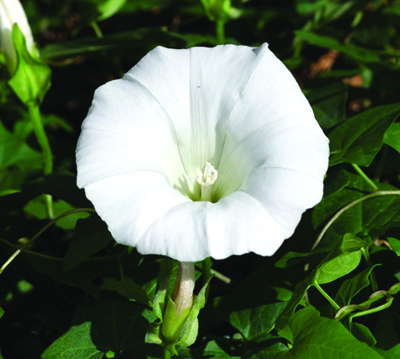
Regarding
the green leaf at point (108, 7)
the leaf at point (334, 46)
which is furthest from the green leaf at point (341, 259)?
the green leaf at point (108, 7)

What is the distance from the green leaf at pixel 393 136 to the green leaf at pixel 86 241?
60 cm

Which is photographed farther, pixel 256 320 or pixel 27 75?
pixel 27 75

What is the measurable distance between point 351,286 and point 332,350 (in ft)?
0.55

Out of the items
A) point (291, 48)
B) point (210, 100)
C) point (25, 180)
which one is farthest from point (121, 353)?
point (291, 48)

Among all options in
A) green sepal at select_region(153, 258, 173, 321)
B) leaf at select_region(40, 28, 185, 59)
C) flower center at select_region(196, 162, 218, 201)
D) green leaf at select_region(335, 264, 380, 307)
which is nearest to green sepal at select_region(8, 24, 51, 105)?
leaf at select_region(40, 28, 185, 59)

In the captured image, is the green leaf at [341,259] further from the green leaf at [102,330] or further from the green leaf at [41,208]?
the green leaf at [41,208]

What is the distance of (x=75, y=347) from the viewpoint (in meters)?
1.08

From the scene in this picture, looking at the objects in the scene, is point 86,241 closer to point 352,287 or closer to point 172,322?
point 172,322

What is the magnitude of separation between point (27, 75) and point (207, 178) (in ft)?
2.08

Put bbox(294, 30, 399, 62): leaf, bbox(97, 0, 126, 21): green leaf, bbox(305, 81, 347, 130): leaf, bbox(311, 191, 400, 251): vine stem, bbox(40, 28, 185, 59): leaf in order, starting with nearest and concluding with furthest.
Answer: bbox(311, 191, 400, 251): vine stem → bbox(305, 81, 347, 130): leaf → bbox(294, 30, 399, 62): leaf → bbox(40, 28, 185, 59): leaf → bbox(97, 0, 126, 21): green leaf

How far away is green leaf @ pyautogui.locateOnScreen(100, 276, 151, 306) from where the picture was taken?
3.51ft

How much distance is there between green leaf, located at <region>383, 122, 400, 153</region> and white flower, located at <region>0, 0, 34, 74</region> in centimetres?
90

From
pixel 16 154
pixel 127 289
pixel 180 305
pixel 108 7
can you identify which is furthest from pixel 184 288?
pixel 108 7

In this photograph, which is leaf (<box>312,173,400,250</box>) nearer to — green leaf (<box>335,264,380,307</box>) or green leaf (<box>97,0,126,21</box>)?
green leaf (<box>335,264,380,307</box>)
